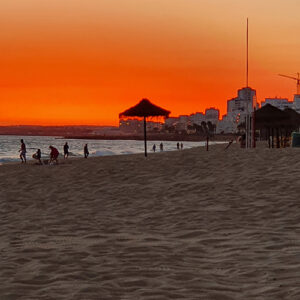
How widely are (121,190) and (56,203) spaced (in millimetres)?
1856

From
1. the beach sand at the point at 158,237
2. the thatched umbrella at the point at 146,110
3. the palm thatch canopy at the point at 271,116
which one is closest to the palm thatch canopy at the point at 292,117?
the palm thatch canopy at the point at 271,116

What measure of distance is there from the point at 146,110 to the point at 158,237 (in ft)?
51.7

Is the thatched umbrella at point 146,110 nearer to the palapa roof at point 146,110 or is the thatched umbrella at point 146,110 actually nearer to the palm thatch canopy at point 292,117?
the palapa roof at point 146,110

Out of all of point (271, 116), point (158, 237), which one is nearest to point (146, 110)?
point (271, 116)

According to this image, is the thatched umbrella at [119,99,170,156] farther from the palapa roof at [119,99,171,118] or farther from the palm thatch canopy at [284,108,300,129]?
the palm thatch canopy at [284,108,300,129]

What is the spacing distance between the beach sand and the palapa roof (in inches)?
348

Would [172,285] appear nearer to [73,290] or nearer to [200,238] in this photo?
[73,290]

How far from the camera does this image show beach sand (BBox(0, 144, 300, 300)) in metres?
4.38

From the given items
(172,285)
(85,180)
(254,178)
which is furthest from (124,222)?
(85,180)

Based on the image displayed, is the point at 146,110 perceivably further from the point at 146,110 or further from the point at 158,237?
the point at 158,237

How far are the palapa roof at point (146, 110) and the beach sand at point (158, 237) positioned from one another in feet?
29.0

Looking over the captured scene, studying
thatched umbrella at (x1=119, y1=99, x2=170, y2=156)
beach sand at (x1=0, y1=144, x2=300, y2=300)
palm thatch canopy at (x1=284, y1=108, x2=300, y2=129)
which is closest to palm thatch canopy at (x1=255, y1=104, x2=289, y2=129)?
palm thatch canopy at (x1=284, y1=108, x2=300, y2=129)

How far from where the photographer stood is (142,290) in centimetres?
423

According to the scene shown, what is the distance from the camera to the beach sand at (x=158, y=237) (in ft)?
14.4
